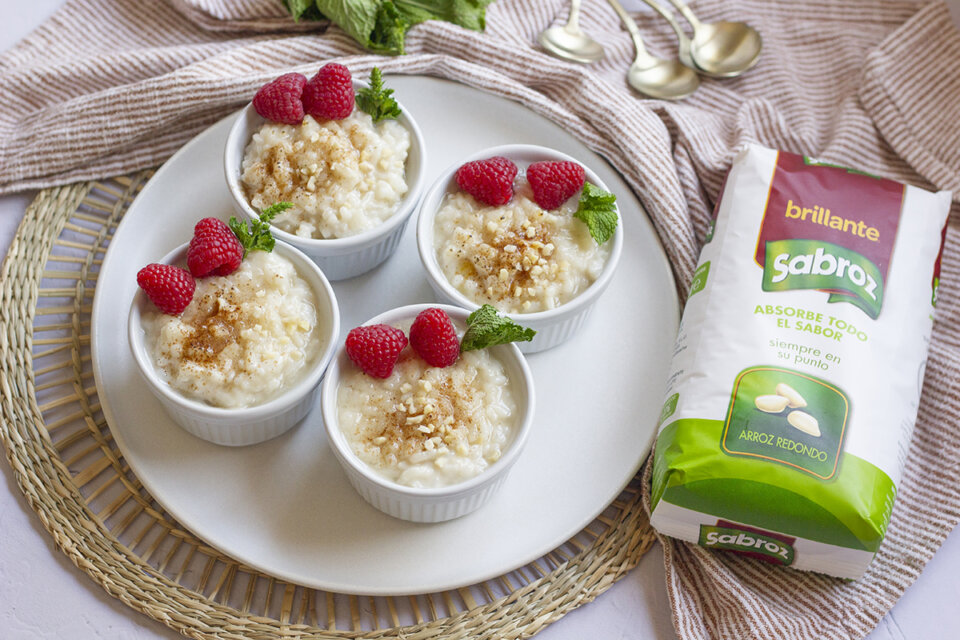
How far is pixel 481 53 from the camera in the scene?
273cm

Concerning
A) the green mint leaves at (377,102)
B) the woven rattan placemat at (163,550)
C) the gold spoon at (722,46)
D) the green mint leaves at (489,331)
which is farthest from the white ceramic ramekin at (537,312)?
the gold spoon at (722,46)

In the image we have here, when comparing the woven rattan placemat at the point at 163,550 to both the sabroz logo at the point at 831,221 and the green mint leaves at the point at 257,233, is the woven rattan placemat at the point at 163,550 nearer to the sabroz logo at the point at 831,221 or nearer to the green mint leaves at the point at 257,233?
the green mint leaves at the point at 257,233

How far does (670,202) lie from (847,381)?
70cm

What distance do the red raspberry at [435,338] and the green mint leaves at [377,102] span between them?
65 cm

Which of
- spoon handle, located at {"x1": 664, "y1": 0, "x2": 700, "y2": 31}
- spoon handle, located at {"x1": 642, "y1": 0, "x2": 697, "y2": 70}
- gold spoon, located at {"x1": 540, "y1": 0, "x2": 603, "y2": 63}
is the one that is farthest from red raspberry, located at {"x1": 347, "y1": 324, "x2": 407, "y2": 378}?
spoon handle, located at {"x1": 664, "y1": 0, "x2": 700, "y2": 31}

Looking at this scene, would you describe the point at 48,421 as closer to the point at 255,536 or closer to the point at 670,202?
the point at 255,536

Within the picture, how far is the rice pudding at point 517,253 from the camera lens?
2.21 m

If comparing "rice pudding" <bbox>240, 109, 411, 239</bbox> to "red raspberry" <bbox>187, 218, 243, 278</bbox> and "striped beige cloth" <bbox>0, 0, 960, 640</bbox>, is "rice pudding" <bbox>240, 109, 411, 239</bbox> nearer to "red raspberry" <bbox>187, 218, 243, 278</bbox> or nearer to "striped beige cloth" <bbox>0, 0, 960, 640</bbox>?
"red raspberry" <bbox>187, 218, 243, 278</bbox>

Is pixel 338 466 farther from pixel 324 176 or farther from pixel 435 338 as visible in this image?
pixel 324 176

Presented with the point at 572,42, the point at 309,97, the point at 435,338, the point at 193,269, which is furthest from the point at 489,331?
the point at 572,42

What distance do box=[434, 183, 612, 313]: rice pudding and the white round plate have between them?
0.22 metres

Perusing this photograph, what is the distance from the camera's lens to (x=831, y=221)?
232 cm

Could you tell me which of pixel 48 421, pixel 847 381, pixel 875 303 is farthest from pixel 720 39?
pixel 48 421

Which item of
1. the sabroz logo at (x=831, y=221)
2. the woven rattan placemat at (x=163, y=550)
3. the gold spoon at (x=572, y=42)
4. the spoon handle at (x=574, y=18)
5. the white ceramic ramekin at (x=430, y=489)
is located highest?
the spoon handle at (x=574, y=18)
